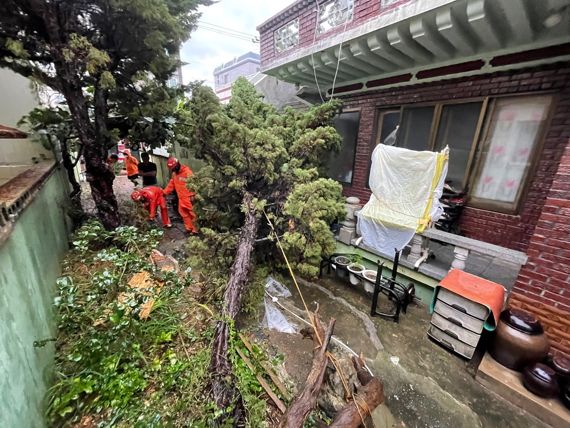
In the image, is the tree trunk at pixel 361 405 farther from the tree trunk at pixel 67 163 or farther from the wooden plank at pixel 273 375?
the tree trunk at pixel 67 163

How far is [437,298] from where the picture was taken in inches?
107

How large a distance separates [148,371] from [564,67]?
5.94 meters

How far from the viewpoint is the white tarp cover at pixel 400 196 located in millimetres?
3244

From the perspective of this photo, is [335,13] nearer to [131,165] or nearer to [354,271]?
[354,271]

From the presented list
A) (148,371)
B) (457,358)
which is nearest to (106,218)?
(148,371)

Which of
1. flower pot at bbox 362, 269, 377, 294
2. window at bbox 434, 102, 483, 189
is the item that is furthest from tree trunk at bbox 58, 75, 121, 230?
window at bbox 434, 102, 483, 189

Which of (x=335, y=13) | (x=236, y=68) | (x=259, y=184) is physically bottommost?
(x=259, y=184)

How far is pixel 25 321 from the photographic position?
1.69m

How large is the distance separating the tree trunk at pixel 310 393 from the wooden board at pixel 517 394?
164 cm

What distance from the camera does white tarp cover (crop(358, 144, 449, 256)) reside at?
3244mm

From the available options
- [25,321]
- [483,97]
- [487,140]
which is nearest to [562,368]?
[487,140]

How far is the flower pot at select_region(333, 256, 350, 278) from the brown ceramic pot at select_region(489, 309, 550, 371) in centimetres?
192

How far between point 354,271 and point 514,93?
344 cm

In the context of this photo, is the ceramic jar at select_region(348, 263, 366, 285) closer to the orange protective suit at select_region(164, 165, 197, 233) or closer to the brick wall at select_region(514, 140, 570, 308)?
the brick wall at select_region(514, 140, 570, 308)
